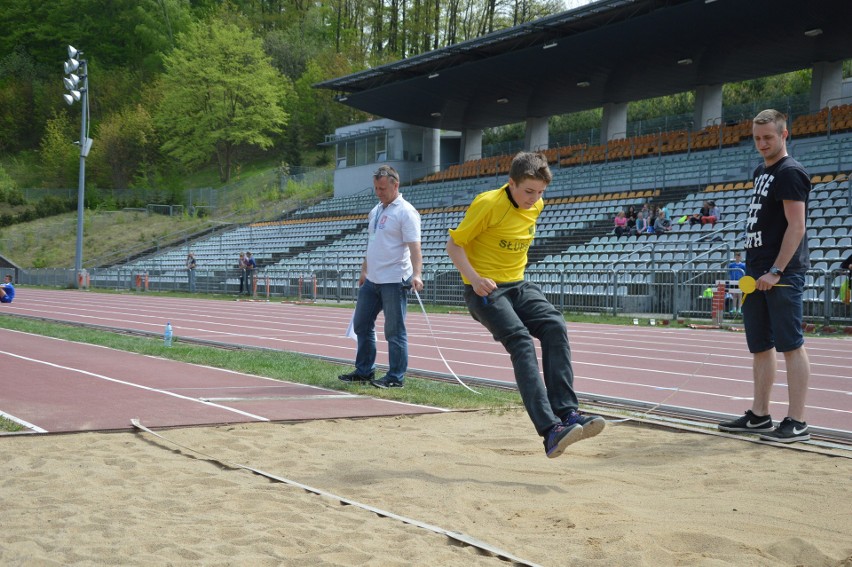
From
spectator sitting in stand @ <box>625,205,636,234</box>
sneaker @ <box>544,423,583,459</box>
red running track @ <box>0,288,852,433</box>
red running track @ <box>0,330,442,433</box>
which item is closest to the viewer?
sneaker @ <box>544,423,583,459</box>

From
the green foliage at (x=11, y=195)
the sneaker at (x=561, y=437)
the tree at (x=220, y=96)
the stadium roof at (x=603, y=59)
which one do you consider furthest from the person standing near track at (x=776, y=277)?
the green foliage at (x=11, y=195)

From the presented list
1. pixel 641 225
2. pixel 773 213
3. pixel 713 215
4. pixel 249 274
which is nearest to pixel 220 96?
pixel 249 274

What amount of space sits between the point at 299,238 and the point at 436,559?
3991cm

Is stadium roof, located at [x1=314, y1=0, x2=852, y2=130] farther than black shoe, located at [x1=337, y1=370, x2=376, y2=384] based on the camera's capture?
Yes

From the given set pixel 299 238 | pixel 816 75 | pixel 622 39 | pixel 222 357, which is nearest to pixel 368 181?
pixel 299 238

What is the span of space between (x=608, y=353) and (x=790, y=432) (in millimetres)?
6416

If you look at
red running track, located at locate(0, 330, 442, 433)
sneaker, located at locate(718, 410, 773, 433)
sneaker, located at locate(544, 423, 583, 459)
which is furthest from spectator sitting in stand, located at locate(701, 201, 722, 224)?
sneaker, located at locate(544, 423, 583, 459)

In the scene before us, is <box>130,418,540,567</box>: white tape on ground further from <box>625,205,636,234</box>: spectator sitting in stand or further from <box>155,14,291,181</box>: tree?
<box>155,14,291,181</box>: tree

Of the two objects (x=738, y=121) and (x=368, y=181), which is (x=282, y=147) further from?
(x=738, y=121)

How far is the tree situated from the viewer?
6562cm

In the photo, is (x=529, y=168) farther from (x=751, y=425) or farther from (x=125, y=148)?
(x=125, y=148)

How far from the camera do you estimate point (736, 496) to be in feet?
14.1

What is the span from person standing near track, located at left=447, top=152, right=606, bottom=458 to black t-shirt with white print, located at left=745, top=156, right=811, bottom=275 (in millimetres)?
1739

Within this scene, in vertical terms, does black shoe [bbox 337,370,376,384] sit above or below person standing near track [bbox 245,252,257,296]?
below
